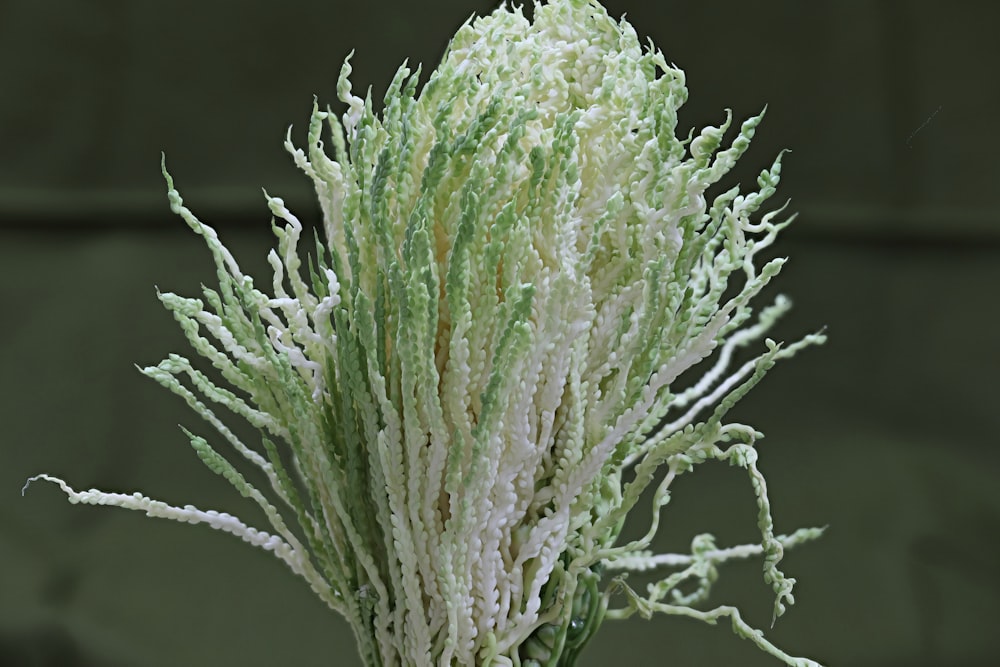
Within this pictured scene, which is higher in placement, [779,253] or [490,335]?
[779,253]

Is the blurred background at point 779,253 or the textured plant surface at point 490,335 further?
the blurred background at point 779,253

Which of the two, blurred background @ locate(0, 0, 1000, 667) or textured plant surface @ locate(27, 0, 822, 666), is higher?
blurred background @ locate(0, 0, 1000, 667)

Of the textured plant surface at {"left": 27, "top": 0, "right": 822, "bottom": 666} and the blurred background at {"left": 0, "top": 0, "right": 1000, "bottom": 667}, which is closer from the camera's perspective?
the textured plant surface at {"left": 27, "top": 0, "right": 822, "bottom": 666}

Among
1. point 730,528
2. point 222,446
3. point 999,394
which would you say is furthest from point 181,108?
point 999,394

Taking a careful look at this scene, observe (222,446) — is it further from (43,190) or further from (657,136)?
(657,136)
